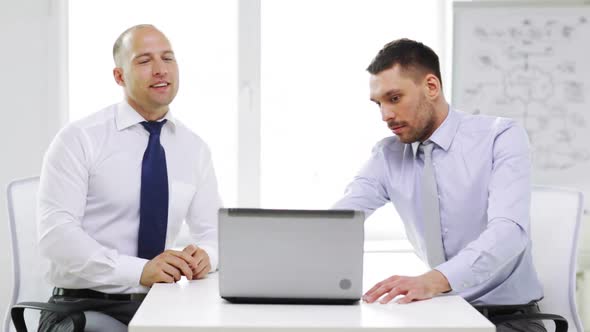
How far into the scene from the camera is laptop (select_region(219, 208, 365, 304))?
Answer: 67.5 inches

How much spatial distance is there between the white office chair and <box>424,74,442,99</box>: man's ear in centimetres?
127

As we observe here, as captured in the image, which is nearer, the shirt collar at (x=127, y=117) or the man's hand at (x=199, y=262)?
the man's hand at (x=199, y=262)

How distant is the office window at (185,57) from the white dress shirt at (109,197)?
136 cm

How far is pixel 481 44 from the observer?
401cm

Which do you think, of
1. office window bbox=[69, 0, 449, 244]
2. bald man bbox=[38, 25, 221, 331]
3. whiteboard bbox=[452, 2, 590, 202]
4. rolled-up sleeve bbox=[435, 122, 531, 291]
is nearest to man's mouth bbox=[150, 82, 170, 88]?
bald man bbox=[38, 25, 221, 331]

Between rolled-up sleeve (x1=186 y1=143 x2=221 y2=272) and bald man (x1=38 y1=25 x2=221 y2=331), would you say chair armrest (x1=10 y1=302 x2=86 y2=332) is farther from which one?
rolled-up sleeve (x1=186 y1=143 x2=221 y2=272)

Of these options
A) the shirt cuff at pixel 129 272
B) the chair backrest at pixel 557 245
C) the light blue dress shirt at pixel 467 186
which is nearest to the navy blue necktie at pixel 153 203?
the shirt cuff at pixel 129 272

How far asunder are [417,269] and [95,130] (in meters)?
1.08

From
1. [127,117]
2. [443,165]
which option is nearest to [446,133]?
[443,165]

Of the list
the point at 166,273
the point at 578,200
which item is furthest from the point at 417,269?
the point at 166,273

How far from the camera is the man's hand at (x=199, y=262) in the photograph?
2152 millimetres

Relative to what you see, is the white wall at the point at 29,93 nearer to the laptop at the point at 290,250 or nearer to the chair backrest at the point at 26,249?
the chair backrest at the point at 26,249

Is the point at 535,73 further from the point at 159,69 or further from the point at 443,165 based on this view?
the point at 159,69

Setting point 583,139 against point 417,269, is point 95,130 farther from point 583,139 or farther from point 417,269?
point 583,139
